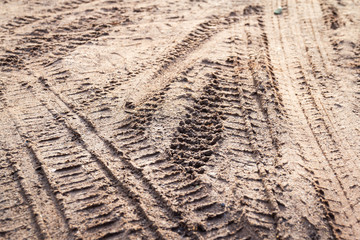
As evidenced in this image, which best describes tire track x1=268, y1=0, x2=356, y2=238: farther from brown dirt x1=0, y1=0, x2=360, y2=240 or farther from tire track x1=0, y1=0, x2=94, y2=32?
tire track x1=0, y1=0, x2=94, y2=32

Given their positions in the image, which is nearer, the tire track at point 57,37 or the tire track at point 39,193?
the tire track at point 39,193

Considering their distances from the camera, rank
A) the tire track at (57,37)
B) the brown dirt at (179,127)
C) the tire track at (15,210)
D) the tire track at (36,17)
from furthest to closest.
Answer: the tire track at (36,17) < the tire track at (57,37) < the brown dirt at (179,127) < the tire track at (15,210)

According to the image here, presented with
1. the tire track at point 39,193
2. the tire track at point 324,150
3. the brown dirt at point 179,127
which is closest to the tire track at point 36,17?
the brown dirt at point 179,127

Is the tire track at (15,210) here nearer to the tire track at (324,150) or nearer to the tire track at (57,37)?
the tire track at (57,37)

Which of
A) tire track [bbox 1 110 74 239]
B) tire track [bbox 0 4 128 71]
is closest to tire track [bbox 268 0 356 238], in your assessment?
tire track [bbox 1 110 74 239]

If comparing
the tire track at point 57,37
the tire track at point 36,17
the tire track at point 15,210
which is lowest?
the tire track at point 15,210

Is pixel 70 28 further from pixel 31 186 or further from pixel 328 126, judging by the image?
pixel 328 126

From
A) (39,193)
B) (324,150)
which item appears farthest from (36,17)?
(324,150)

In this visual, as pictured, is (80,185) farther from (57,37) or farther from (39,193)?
(57,37)
